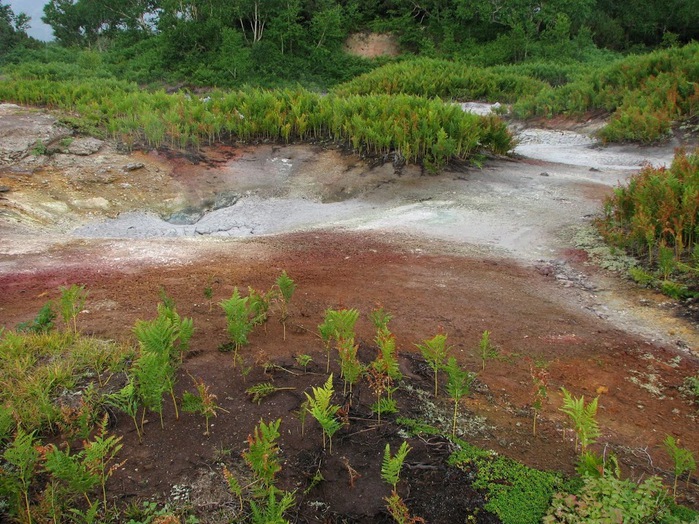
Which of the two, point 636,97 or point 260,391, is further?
point 636,97

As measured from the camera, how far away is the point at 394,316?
220 inches

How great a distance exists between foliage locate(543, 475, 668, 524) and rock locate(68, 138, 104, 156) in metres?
11.9

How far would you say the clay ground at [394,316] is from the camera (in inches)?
132

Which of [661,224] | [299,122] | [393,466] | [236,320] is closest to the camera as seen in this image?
[393,466]

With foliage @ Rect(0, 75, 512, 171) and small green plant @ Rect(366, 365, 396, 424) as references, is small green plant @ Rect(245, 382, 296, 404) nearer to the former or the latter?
small green plant @ Rect(366, 365, 396, 424)

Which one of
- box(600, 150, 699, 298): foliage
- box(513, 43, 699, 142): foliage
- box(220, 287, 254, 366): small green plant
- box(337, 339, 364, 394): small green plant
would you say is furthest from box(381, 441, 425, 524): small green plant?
box(513, 43, 699, 142): foliage

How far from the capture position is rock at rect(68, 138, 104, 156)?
11.9m

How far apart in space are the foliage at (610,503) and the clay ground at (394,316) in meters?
0.35

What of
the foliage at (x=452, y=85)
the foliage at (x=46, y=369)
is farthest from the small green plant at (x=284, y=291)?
the foliage at (x=452, y=85)

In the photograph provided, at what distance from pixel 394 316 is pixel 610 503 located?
300 cm

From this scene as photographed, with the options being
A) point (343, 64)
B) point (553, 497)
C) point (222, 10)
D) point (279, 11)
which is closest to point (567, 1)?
point (343, 64)

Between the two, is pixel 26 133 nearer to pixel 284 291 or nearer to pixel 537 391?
pixel 284 291

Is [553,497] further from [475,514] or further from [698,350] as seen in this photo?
[698,350]

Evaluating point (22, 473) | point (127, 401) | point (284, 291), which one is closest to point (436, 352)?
point (284, 291)
